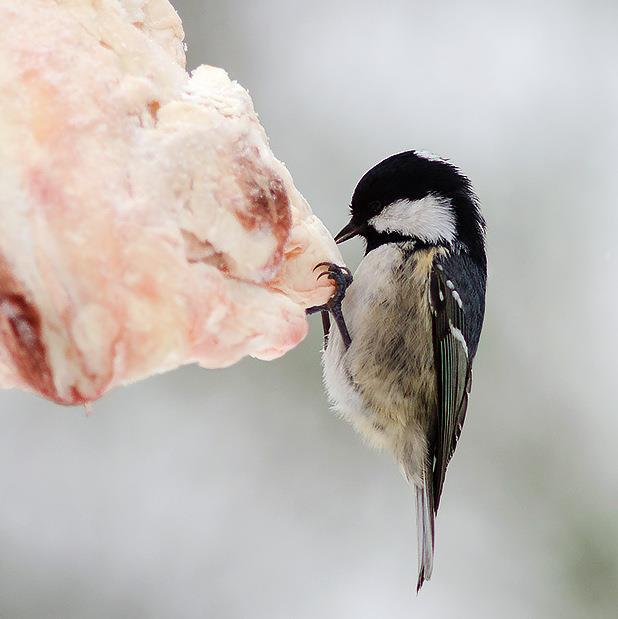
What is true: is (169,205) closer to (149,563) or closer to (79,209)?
(79,209)

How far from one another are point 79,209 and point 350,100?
251 cm

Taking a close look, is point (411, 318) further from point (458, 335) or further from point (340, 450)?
point (340, 450)

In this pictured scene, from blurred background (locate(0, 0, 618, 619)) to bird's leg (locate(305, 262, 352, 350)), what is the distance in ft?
4.27

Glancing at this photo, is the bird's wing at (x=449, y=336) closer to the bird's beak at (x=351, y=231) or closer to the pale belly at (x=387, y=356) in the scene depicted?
the pale belly at (x=387, y=356)

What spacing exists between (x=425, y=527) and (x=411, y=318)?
327 millimetres

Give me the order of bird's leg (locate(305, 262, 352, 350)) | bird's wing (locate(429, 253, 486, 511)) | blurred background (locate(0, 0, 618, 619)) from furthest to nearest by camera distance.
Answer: blurred background (locate(0, 0, 618, 619))
bird's wing (locate(429, 253, 486, 511))
bird's leg (locate(305, 262, 352, 350))

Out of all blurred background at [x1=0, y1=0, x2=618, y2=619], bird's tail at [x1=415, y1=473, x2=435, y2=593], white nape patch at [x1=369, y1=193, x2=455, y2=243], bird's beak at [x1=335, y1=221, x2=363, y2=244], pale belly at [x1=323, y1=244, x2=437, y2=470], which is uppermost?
white nape patch at [x1=369, y1=193, x2=455, y2=243]

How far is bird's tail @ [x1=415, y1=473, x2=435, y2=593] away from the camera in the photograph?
1461 mm

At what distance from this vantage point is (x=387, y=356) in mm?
1571

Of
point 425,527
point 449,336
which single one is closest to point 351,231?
point 449,336

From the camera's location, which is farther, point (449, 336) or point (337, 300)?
point (449, 336)

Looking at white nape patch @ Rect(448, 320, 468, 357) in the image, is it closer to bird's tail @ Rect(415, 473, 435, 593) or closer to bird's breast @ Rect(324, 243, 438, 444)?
bird's breast @ Rect(324, 243, 438, 444)

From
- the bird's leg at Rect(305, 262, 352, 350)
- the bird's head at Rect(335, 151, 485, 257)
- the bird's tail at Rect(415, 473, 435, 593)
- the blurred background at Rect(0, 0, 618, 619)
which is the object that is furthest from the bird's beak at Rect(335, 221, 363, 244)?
the blurred background at Rect(0, 0, 618, 619)

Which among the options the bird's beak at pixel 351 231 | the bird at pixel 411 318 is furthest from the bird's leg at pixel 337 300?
the bird's beak at pixel 351 231
